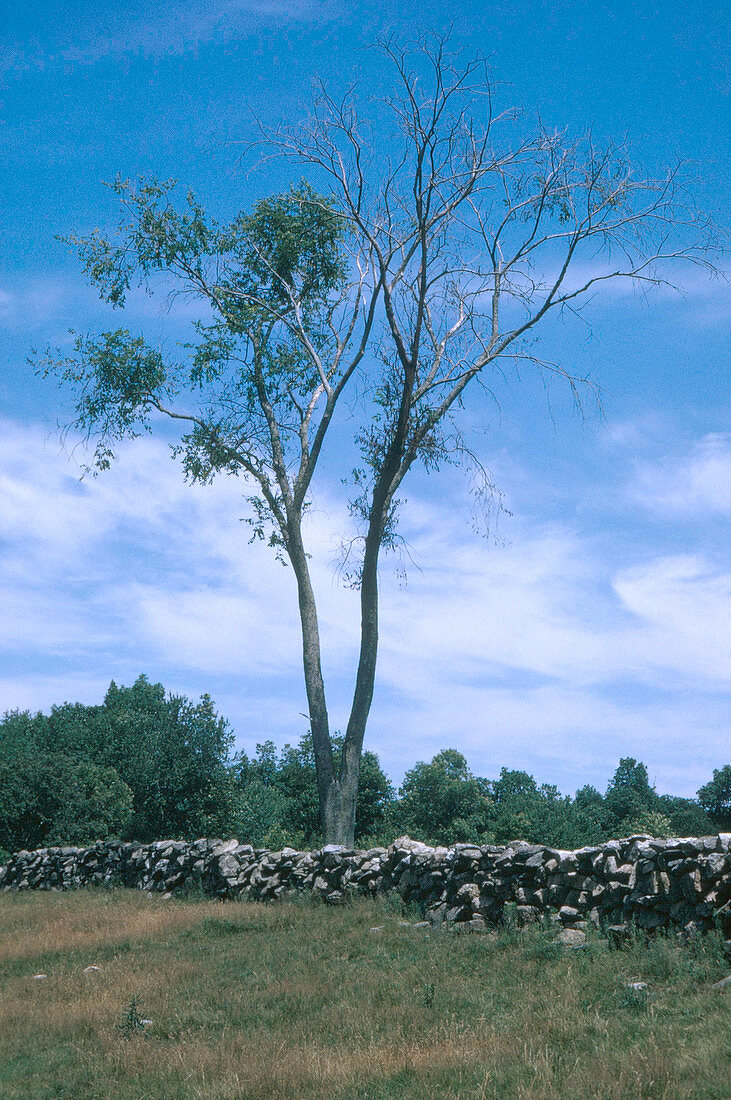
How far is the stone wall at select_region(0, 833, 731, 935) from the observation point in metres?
9.76

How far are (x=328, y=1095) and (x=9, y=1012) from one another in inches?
202

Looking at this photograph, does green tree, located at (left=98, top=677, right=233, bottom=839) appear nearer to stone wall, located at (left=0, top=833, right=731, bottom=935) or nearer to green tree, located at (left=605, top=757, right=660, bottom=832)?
stone wall, located at (left=0, top=833, right=731, bottom=935)

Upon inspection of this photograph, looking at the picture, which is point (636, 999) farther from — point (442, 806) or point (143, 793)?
point (442, 806)

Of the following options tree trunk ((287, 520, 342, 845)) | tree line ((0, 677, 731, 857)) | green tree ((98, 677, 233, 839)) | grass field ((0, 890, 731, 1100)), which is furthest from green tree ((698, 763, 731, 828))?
grass field ((0, 890, 731, 1100))

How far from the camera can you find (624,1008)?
746 cm

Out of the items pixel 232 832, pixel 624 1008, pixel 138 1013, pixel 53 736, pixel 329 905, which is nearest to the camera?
pixel 624 1008

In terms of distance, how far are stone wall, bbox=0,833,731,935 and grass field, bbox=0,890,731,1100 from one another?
0.61 meters

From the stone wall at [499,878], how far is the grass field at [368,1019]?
61cm

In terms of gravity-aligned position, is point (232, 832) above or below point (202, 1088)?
above

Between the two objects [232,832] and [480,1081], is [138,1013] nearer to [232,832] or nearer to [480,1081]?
[480,1081]

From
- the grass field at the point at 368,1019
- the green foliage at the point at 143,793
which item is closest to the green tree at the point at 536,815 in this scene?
the green foliage at the point at 143,793

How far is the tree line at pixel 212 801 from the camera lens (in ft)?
103

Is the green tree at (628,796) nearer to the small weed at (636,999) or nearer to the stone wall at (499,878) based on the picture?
the stone wall at (499,878)

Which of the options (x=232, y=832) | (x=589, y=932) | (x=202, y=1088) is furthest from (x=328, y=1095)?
(x=232, y=832)
